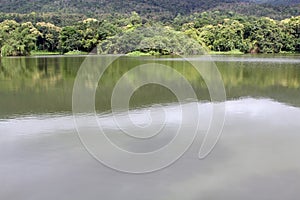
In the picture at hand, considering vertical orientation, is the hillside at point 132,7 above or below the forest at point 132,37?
above

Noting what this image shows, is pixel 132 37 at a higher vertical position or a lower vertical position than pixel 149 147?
higher

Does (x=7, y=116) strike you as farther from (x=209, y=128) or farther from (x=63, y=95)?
(x=209, y=128)

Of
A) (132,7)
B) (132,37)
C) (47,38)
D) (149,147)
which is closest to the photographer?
(149,147)

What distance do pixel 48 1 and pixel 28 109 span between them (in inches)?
4378

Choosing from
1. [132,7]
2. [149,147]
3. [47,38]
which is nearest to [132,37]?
[47,38]

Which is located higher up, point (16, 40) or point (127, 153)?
point (16, 40)

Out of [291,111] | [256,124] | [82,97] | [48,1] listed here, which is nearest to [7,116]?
[82,97]

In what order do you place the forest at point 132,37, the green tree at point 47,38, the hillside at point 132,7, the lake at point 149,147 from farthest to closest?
1. the hillside at point 132,7
2. the green tree at point 47,38
3. the forest at point 132,37
4. the lake at point 149,147

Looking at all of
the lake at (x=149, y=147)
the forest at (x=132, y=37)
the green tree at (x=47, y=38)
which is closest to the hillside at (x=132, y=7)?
the forest at (x=132, y=37)

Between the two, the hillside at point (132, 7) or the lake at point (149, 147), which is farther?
the hillside at point (132, 7)

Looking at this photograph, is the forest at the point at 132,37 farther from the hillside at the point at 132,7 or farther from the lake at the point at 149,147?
the hillside at the point at 132,7

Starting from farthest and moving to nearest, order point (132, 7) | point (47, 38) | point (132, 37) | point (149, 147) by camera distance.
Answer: point (132, 7)
point (47, 38)
point (132, 37)
point (149, 147)

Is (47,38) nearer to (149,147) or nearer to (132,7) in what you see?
A: (149,147)

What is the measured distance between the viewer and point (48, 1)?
11288 centimetres
